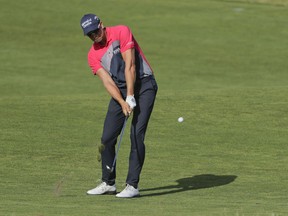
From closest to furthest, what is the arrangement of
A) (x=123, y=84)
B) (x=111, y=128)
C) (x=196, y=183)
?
(x=123, y=84)
(x=111, y=128)
(x=196, y=183)

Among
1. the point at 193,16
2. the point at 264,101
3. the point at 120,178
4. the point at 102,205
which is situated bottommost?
the point at 193,16

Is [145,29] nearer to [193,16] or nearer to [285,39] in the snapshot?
[193,16]

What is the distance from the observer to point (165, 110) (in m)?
19.2

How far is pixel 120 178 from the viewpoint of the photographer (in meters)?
13.5

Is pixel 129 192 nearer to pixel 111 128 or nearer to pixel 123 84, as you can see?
pixel 111 128

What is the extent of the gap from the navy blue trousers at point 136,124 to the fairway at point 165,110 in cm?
38

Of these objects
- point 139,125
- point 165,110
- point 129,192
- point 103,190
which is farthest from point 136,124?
point 165,110

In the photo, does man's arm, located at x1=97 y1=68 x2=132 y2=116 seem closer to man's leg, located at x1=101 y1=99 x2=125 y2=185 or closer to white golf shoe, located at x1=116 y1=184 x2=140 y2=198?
man's leg, located at x1=101 y1=99 x2=125 y2=185

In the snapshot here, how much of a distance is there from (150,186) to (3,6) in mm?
24030

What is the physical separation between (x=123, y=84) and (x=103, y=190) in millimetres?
1324

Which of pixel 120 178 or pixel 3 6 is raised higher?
pixel 120 178

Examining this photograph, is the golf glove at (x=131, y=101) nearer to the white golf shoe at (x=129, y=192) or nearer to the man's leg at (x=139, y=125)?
the man's leg at (x=139, y=125)

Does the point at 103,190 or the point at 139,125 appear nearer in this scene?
the point at 139,125

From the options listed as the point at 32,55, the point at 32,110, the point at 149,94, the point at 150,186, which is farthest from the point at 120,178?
the point at 32,55
